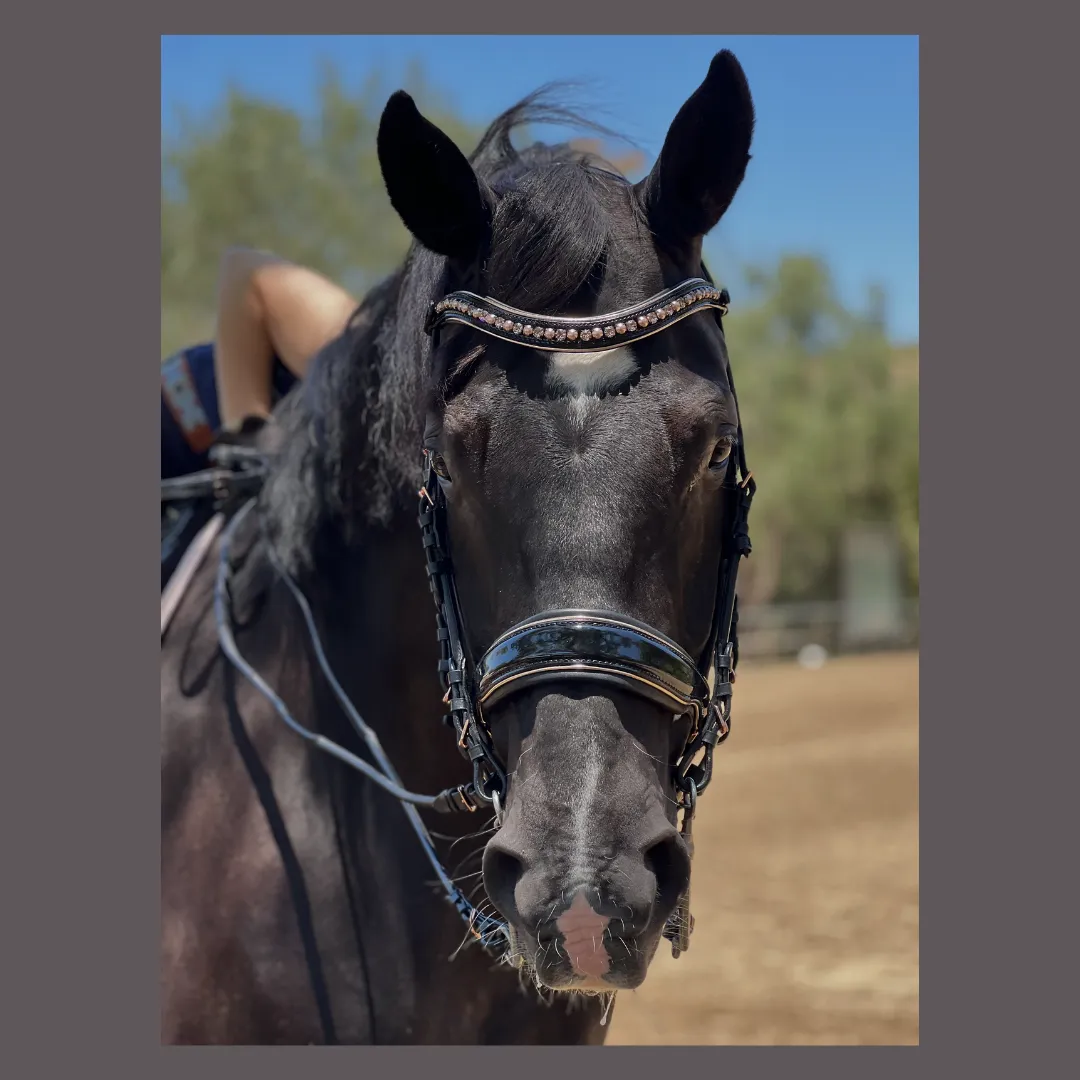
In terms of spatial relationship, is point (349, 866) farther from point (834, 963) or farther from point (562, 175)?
point (834, 963)

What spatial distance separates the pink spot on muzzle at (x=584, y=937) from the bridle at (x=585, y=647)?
0.85 feet

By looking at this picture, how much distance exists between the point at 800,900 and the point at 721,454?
8.39m

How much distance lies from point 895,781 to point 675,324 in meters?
12.8

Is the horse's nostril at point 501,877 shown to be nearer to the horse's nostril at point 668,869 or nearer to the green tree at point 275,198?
the horse's nostril at point 668,869

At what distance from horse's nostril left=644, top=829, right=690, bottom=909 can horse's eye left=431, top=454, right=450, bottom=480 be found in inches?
31.2

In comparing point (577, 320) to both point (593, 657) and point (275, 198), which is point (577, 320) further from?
point (275, 198)

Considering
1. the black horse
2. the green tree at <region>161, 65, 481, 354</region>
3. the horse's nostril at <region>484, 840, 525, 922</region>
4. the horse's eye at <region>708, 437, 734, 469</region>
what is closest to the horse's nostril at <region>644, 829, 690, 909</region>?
the black horse

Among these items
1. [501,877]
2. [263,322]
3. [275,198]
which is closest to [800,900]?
[263,322]

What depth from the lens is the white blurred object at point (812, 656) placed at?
1056 inches

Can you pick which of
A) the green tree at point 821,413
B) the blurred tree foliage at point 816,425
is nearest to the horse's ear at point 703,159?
the blurred tree foliage at point 816,425

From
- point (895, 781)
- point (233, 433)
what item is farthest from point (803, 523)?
point (233, 433)

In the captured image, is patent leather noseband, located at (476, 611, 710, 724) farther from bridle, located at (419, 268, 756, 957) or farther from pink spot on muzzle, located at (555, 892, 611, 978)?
pink spot on muzzle, located at (555, 892, 611, 978)

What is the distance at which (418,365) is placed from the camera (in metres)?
2.50

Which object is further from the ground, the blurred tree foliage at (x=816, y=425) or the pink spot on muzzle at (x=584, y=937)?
the blurred tree foliage at (x=816, y=425)
